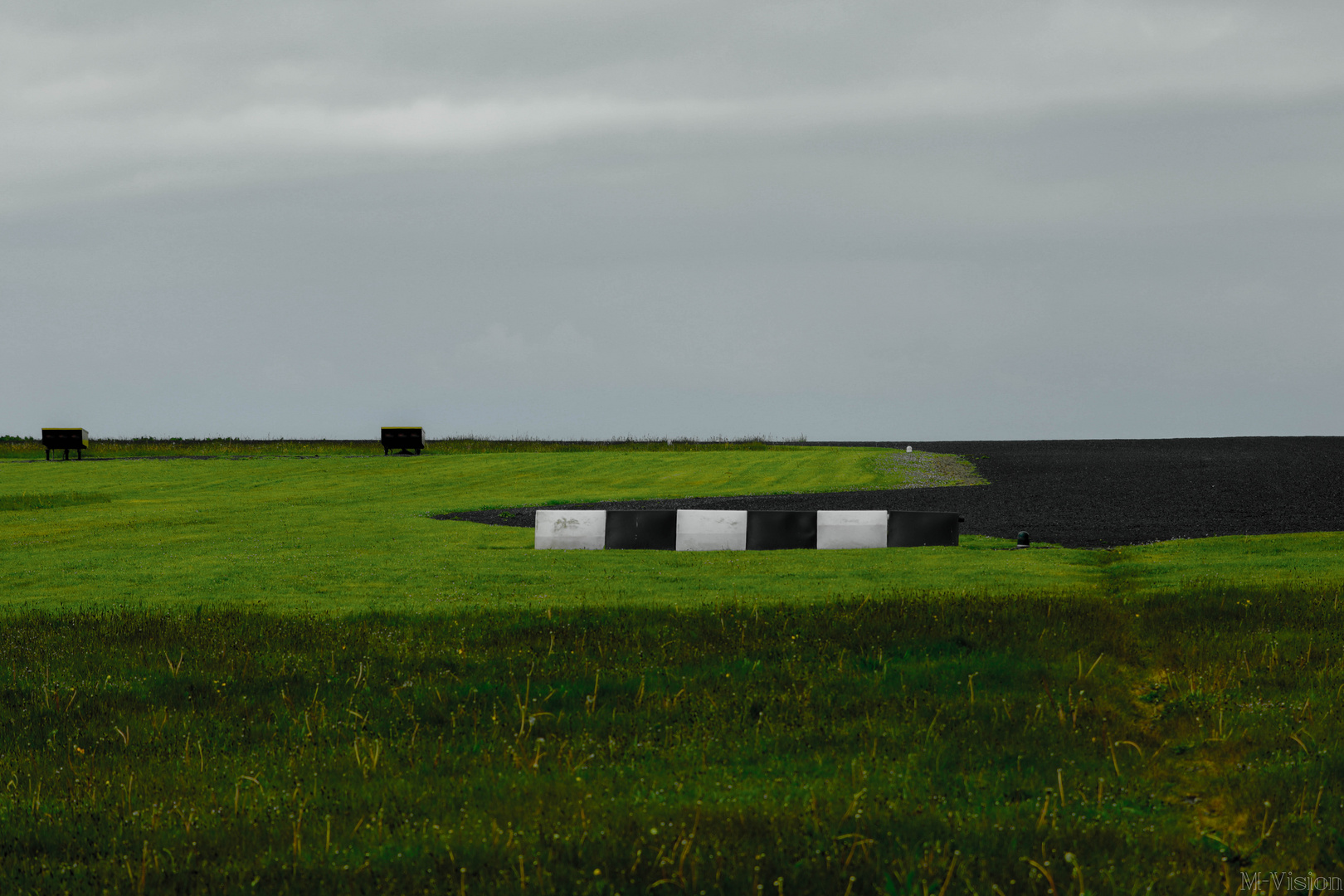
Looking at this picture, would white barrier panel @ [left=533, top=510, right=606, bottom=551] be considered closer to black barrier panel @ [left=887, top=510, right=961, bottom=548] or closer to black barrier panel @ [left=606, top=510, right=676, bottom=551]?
black barrier panel @ [left=606, top=510, right=676, bottom=551]

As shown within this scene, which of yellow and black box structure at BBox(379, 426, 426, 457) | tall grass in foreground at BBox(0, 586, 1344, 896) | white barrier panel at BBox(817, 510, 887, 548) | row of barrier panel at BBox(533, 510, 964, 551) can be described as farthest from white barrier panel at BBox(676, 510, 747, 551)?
yellow and black box structure at BBox(379, 426, 426, 457)

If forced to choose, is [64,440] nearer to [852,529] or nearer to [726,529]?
[726,529]

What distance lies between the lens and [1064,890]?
206 inches

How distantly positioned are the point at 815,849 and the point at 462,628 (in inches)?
269

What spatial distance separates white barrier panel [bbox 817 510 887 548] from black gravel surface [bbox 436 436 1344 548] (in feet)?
11.2

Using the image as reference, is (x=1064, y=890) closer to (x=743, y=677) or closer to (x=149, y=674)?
(x=743, y=677)

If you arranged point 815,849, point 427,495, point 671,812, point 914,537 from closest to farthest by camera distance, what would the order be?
point 815,849 → point 671,812 → point 914,537 → point 427,495

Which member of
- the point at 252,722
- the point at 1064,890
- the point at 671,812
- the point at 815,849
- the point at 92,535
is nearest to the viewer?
the point at 1064,890

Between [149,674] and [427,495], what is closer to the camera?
[149,674]

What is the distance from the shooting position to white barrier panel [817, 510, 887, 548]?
21625 millimetres

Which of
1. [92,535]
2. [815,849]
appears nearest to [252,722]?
[815,849]

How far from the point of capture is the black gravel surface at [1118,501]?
2470cm

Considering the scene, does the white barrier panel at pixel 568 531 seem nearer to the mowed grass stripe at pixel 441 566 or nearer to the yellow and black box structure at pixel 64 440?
the mowed grass stripe at pixel 441 566

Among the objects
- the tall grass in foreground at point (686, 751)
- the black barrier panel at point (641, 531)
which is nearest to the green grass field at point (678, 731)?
the tall grass in foreground at point (686, 751)
